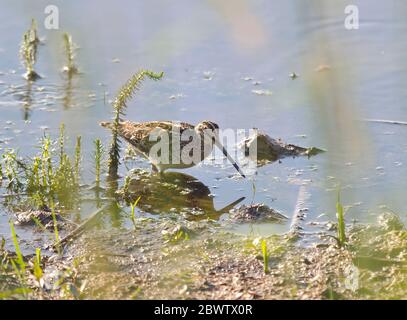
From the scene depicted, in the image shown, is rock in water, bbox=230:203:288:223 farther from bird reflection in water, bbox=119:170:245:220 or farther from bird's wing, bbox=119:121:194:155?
bird's wing, bbox=119:121:194:155

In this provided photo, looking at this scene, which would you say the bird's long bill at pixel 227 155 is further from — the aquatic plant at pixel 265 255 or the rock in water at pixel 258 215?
the aquatic plant at pixel 265 255

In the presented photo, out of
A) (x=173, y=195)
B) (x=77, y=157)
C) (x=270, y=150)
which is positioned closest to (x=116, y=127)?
(x=77, y=157)

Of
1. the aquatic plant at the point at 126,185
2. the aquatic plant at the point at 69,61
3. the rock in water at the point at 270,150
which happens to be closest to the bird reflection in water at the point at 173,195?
the aquatic plant at the point at 126,185

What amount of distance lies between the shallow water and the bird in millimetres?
134

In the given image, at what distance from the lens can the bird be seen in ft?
23.1

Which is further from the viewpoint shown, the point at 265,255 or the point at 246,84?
the point at 246,84

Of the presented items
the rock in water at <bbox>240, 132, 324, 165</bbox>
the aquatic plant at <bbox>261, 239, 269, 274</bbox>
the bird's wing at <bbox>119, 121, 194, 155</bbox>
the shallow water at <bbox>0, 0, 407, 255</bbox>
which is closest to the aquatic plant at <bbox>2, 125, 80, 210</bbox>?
the shallow water at <bbox>0, 0, 407, 255</bbox>

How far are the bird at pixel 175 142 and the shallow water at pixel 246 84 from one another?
0.13 meters

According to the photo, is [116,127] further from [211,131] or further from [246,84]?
[246,84]

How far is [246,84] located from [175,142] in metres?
1.75

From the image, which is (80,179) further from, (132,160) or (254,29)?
(254,29)

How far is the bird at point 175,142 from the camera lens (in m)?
7.04

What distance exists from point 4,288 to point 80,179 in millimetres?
1979

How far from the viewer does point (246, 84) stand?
864 centimetres
